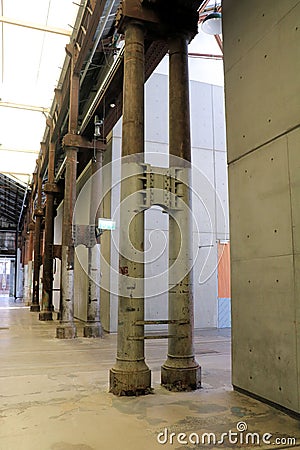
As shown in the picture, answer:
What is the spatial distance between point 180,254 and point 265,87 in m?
2.25

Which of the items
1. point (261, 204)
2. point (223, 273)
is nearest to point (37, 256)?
point (223, 273)

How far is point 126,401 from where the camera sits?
4375mm

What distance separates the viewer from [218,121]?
46.0ft

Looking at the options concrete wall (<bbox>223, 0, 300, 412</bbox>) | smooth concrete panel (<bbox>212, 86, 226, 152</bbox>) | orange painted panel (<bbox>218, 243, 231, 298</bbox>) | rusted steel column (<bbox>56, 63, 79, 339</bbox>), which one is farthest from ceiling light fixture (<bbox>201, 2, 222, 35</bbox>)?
orange painted panel (<bbox>218, 243, 231, 298</bbox>)

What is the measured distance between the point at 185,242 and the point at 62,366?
9.65 ft

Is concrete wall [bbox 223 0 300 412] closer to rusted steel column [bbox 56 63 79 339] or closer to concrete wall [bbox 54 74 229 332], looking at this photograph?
rusted steel column [bbox 56 63 79 339]

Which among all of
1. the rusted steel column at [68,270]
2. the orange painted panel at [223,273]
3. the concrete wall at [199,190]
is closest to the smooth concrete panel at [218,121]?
the concrete wall at [199,190]

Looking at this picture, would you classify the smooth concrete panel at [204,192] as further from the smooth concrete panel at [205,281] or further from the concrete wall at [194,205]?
the smooth concrete panel at [205,281]

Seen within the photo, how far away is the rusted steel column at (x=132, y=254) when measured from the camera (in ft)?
15.6

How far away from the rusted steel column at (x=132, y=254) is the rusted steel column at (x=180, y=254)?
43 centimetres

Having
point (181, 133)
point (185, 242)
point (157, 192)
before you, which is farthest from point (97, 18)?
point (185, 242)

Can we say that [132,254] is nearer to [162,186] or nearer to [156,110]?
[162,186]

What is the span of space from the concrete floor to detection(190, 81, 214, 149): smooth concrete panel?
8712 millimetres

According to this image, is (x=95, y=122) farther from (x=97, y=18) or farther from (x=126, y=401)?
(x=126, y=401)
